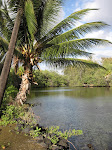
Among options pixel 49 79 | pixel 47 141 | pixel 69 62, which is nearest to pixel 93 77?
pixel 49 79

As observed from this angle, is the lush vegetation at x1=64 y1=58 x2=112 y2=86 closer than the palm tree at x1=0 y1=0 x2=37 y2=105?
No

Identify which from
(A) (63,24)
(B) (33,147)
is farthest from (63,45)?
(B) (33,147)

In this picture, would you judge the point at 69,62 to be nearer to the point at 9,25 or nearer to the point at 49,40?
the point at 49,40

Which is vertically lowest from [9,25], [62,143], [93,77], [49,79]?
[62,143]

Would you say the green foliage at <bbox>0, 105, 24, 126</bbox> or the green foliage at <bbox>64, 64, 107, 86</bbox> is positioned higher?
the green foliage at <bbox>64, 64, 107, 86</bbox>

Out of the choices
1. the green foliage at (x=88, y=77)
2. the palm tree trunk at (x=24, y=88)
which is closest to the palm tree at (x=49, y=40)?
the palm tree trunk at (x=24, y=88)

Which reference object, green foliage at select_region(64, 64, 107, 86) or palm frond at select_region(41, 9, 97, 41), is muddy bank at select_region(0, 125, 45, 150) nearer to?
palm frond at select_region(41, 9, 97, 41)

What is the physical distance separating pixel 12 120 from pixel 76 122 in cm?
330

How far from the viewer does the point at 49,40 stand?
26.3ft

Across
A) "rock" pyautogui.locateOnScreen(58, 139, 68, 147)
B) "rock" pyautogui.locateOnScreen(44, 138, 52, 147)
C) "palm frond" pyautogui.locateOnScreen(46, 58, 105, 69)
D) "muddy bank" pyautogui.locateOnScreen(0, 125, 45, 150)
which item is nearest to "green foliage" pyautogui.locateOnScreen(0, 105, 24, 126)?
"muddy bank" pyautogui.locateOnScreen(0, 125, 45, 150)

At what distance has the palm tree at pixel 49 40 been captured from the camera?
703cm

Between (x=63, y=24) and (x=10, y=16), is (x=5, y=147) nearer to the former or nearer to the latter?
(x=63, y=24)

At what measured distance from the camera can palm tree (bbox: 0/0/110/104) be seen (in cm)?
703

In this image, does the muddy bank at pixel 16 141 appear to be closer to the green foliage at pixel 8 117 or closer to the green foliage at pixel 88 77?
the green foliage at pixel 8 117
